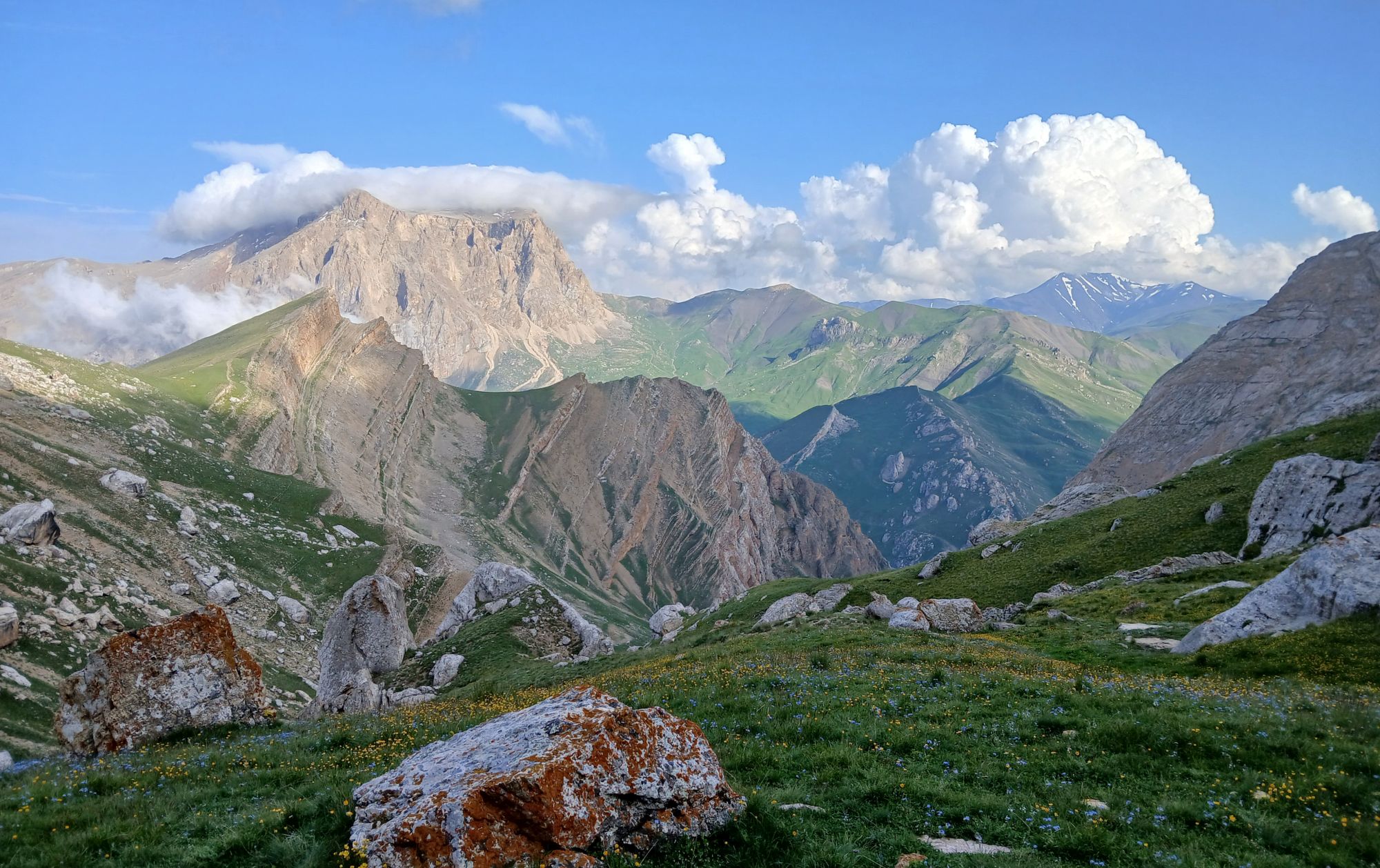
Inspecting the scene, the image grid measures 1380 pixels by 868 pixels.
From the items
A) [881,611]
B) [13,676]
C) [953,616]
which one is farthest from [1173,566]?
[13,676]

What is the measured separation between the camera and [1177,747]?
48.1 feet

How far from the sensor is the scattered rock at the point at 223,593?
7283cm

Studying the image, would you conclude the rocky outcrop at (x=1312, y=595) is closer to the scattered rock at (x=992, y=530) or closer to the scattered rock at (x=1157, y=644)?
the scattered rock at (x=1157, y=644)

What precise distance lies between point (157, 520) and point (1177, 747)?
321 ft

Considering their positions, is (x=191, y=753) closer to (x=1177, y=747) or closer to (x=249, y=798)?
(x=249, y=798)

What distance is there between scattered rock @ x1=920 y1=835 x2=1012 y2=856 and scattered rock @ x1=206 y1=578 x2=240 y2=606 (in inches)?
3181

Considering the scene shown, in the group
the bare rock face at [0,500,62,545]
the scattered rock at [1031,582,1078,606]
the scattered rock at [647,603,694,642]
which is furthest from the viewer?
the scattered rock at [647,603,694,642]

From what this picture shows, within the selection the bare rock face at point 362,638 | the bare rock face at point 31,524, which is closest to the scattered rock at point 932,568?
the bare rock face at point 362,638

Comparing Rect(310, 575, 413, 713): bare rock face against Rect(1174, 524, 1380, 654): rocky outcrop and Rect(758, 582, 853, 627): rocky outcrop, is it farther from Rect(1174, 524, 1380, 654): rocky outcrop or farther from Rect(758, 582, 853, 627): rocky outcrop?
Rect(1174, 524, 1380, 654): rocky outcrop

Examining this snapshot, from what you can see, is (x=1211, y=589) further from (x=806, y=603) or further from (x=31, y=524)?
(x=31, y=524)

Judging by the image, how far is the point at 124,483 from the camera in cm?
8275

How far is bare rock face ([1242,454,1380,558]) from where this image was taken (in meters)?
51.8

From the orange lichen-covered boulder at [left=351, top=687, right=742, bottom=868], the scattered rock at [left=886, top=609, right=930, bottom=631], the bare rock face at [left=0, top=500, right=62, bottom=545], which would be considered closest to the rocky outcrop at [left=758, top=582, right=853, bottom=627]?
the scattered rock at [left=886, top=609, right=930, bottom=631]

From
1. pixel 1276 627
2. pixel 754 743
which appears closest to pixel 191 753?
pixel 754 743
